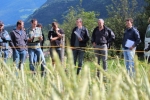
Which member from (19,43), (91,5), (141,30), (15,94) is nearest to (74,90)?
(15,94)

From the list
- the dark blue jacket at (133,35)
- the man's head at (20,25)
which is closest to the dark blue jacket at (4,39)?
the man's head at (20,25)

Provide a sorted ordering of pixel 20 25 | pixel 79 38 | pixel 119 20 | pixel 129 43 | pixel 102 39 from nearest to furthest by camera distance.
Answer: pixel 129 43 < pixel 102 39 < pixel 20 25 < pixel 79 38 < pixel 119 20

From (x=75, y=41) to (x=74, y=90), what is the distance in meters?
8.38

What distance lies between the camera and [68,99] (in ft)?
2.20

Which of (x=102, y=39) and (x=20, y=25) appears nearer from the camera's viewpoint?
(x=102, y=39)

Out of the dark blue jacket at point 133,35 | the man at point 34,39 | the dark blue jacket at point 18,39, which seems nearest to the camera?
the dark blue jacket at point 133,35

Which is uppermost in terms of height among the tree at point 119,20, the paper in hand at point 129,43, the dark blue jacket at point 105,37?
the tree at point 119,20

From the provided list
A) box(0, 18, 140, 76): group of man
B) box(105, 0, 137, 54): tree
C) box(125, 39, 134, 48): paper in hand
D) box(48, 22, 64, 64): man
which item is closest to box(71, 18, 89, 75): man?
box(0, 18, 140, 76): group of man

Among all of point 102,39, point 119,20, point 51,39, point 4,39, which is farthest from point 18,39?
point 119,20

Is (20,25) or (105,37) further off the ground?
(20,25)

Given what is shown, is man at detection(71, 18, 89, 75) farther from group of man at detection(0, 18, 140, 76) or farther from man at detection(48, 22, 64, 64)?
man at detection(48, 22, 64, 64)

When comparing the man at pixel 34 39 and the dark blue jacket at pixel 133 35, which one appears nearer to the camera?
the dark blue jacket at pixel 133 35

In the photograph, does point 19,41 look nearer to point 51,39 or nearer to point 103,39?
point 51,39

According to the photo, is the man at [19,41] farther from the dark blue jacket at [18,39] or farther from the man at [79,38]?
the man at [79,38]
